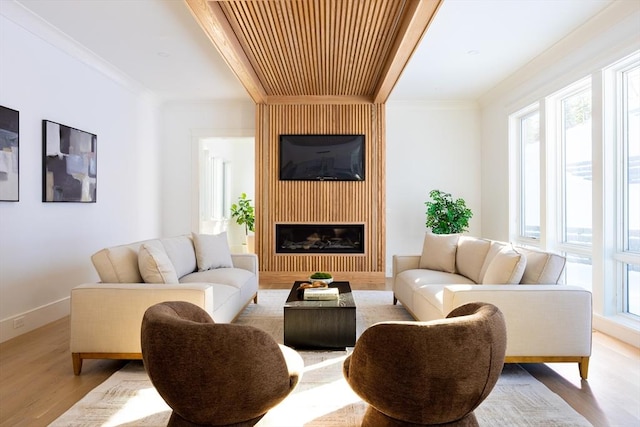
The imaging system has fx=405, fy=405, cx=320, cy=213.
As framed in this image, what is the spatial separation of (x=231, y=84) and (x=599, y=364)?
17.3ft

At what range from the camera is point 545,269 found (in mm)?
2779

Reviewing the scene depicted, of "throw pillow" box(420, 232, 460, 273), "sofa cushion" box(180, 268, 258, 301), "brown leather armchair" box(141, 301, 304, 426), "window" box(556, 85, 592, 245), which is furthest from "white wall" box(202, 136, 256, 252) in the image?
"brown leather armchair" box(141, 301, 304, 426)

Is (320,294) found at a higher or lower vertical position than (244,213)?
lower

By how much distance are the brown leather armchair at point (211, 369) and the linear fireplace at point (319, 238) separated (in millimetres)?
4609

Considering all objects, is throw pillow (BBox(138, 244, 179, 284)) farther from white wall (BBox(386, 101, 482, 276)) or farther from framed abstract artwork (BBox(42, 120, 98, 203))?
white wall (BBox(386, 101, 482, 276))

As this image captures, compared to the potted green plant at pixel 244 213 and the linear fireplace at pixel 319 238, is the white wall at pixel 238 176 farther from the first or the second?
the linear fireplace at pixel 319 238

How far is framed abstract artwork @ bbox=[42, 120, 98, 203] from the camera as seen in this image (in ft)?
12.9

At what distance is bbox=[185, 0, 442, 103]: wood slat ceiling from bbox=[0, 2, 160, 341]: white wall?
170cm

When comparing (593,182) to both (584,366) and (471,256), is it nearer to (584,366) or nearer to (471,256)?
(471,256)

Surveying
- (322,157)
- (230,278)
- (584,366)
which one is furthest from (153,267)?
(322,157)

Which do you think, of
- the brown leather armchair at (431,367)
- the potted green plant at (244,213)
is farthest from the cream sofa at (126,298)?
the potted green plant at (244,213)

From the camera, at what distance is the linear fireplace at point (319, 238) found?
621cm

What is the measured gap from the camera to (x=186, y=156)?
6.78 metres

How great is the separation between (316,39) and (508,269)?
2.76m
